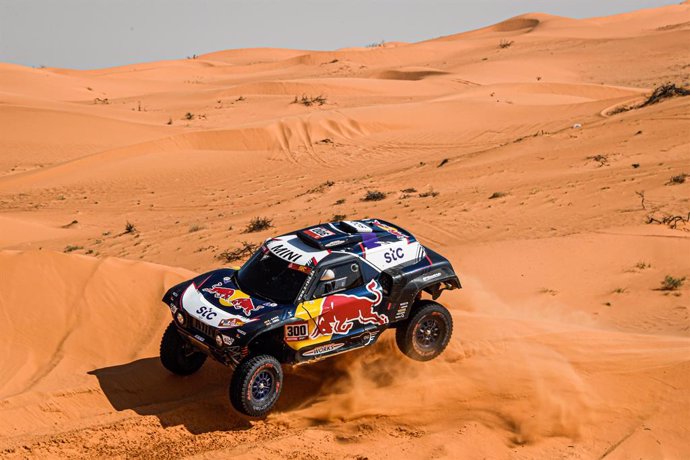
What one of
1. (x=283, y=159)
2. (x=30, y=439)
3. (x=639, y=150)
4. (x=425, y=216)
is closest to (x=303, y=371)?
(x=30, y=439)

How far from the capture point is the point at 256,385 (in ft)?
24.5

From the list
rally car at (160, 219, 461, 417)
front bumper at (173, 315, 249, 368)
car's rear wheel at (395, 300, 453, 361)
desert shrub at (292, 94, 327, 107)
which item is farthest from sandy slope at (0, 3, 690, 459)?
desert shrub at (292, 94, 327, 107)

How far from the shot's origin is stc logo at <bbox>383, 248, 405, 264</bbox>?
8.74 meters

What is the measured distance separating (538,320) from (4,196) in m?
19.3

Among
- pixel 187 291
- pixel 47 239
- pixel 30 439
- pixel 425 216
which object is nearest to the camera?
pixel 30 439

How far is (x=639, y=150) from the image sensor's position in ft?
63.3

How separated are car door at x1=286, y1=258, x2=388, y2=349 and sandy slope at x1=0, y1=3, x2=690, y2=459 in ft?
2.30

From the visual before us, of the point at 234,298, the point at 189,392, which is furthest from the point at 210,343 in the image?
the point at 189,392

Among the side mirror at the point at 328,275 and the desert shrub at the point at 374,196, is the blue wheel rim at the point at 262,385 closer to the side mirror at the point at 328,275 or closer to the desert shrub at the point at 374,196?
the side mirror at the point at 328,275

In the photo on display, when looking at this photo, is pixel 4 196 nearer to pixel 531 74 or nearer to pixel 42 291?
pixel 42 291

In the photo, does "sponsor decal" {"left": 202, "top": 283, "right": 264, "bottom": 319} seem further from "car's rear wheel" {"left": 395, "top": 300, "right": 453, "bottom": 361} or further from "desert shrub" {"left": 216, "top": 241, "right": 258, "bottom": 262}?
"desert shrub" {"left": 216, "top": 241, "right": 258, "bottom": 262}

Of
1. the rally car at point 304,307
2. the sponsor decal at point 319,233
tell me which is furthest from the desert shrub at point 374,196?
the sponsor decal at point 319,233

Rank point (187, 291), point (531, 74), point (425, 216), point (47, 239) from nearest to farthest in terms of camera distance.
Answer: point (187, 291), point (425, 216), point (47, 239), point (531, 74)

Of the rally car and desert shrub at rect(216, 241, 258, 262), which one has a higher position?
the rally car
